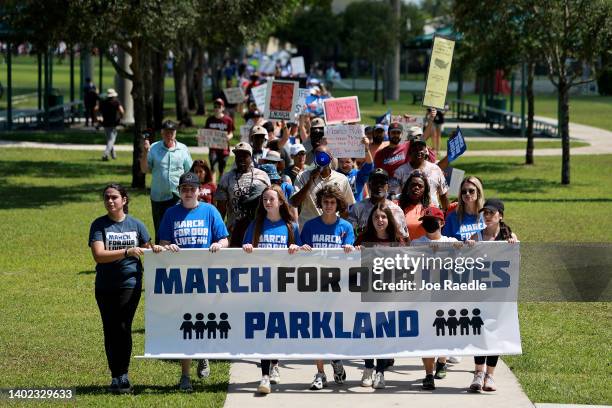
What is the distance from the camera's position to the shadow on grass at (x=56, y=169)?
27470 millimetres

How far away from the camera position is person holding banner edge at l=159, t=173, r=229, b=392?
9.74 meters

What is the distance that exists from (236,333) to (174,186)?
4.42m

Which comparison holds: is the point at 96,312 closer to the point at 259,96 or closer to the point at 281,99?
the point at 281,99

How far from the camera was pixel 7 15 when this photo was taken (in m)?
25.7

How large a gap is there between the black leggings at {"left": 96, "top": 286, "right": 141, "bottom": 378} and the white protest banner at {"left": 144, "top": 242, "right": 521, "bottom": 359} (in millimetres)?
182

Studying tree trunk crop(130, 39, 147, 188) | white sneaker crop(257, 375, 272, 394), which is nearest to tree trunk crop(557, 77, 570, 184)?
tree trunk crop(130, 39, 147, 188)

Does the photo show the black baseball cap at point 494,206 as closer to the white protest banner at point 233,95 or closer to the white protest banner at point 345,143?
the white protest banner at point 345,143

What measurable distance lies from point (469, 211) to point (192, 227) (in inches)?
91.2

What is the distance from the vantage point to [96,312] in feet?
41.6

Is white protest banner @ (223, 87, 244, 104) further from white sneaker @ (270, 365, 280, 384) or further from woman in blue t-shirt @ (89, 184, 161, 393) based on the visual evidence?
woman in blue t-shirt @ (89, 184, 161, 393)

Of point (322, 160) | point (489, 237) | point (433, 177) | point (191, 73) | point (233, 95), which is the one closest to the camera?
point (489, 237)

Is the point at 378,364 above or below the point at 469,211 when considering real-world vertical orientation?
below

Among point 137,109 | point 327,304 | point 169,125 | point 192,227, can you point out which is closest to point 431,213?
point 327,304

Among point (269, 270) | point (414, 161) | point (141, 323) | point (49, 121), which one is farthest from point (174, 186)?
point (49, 121)
